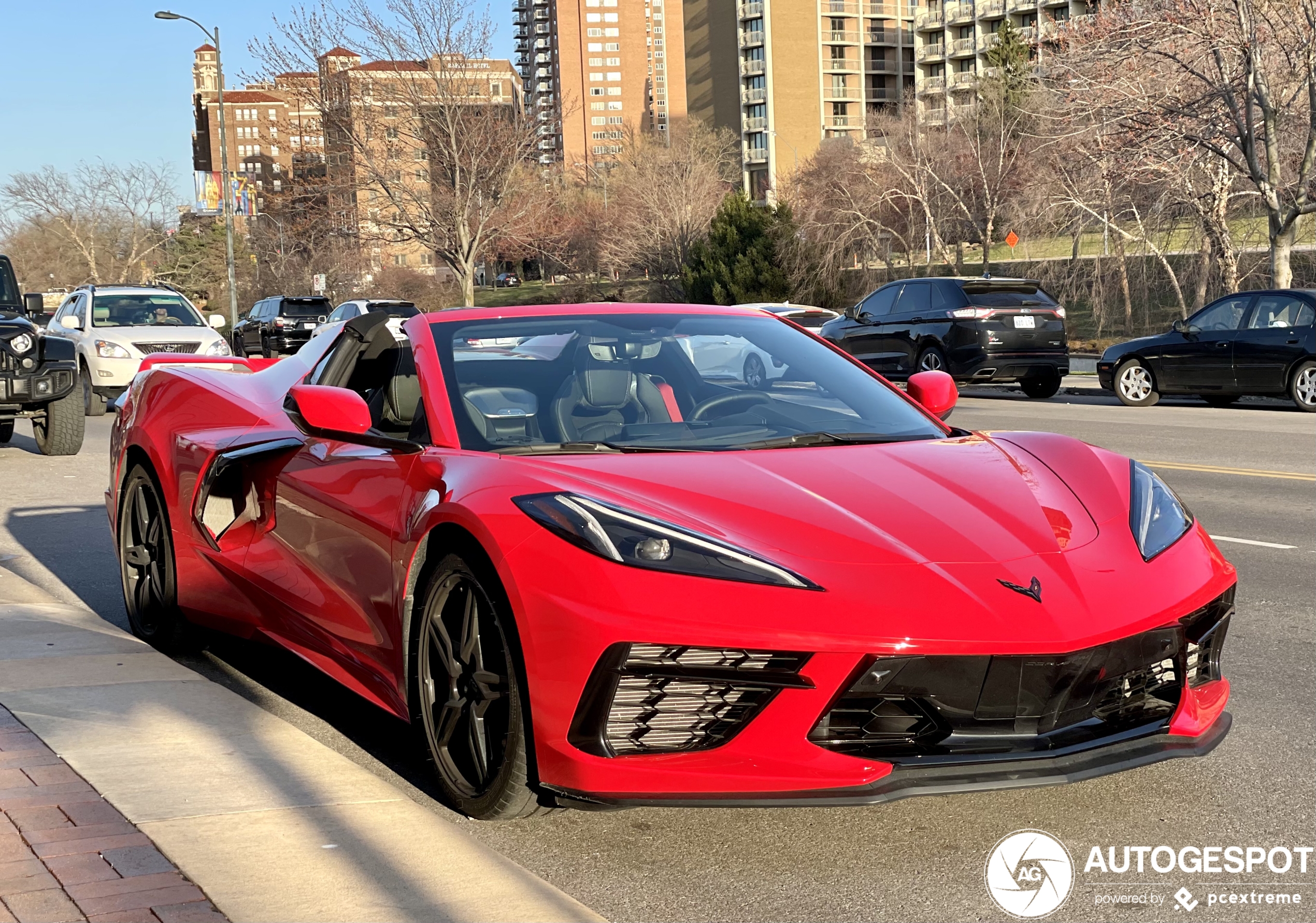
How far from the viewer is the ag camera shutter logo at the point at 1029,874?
11.1 ft

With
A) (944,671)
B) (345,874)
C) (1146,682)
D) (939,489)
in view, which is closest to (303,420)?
(345,874)

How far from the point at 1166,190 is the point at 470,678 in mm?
28475

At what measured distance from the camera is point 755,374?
16.5 ft

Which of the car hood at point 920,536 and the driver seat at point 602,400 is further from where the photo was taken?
the driver seat at point 602,400

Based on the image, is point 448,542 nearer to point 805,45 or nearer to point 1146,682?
point 1146,682

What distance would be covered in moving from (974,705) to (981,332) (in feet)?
60.4

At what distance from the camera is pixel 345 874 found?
11.3ft

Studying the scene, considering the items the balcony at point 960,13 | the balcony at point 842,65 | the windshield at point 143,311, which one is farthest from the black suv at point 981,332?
the balcony at point 842,65

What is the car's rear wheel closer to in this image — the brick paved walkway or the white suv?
the white suv

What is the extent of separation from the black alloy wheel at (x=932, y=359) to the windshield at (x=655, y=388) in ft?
54.0

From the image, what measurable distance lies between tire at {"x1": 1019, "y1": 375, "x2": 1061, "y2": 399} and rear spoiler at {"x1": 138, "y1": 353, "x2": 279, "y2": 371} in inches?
665

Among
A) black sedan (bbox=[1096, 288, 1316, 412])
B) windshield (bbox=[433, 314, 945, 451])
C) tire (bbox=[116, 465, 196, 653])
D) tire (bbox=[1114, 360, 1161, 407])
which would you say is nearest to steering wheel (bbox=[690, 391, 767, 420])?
windshield (bbox=[433, 314, 945, 451])

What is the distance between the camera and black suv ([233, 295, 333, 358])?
3831 cm

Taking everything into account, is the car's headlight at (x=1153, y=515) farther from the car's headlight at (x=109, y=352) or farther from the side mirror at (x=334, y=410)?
the car's headlight at (x=109, y=352)
